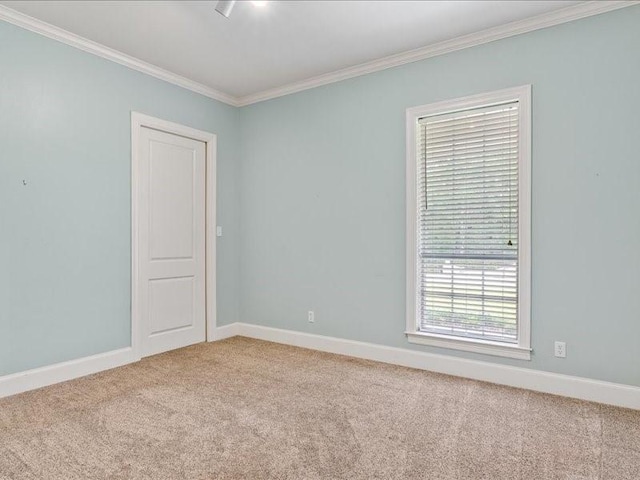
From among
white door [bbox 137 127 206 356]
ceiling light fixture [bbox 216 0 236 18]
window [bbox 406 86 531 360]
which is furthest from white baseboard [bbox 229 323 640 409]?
ceiling light fixture [bbox 216 0 236 18]

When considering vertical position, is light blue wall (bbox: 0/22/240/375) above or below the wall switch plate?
above

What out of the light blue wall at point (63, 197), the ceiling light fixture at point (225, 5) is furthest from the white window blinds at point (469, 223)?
the light blue wall at point (63, 197)

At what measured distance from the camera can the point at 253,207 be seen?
15.0ft

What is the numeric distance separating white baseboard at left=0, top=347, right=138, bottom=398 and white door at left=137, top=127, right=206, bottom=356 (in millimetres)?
275

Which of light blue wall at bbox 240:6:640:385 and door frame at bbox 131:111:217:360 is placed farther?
door frame at bbox 131:111:217:360

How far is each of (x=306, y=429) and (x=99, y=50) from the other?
3.40 metres

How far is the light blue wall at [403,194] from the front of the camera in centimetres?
264

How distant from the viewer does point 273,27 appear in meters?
3.02

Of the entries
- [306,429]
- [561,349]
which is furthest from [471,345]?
[306,429]

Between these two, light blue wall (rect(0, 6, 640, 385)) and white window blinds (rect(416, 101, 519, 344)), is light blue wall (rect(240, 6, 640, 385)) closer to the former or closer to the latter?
light blue wall (rect(0, 6, 640, 385))

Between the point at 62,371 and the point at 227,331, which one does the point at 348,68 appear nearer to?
the point at 227,331

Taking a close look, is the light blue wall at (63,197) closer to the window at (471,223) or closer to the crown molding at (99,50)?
the crown molding at (99,50)

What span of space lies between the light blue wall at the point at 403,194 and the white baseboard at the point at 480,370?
64 mm

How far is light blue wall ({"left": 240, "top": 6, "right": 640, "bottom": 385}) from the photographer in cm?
264
